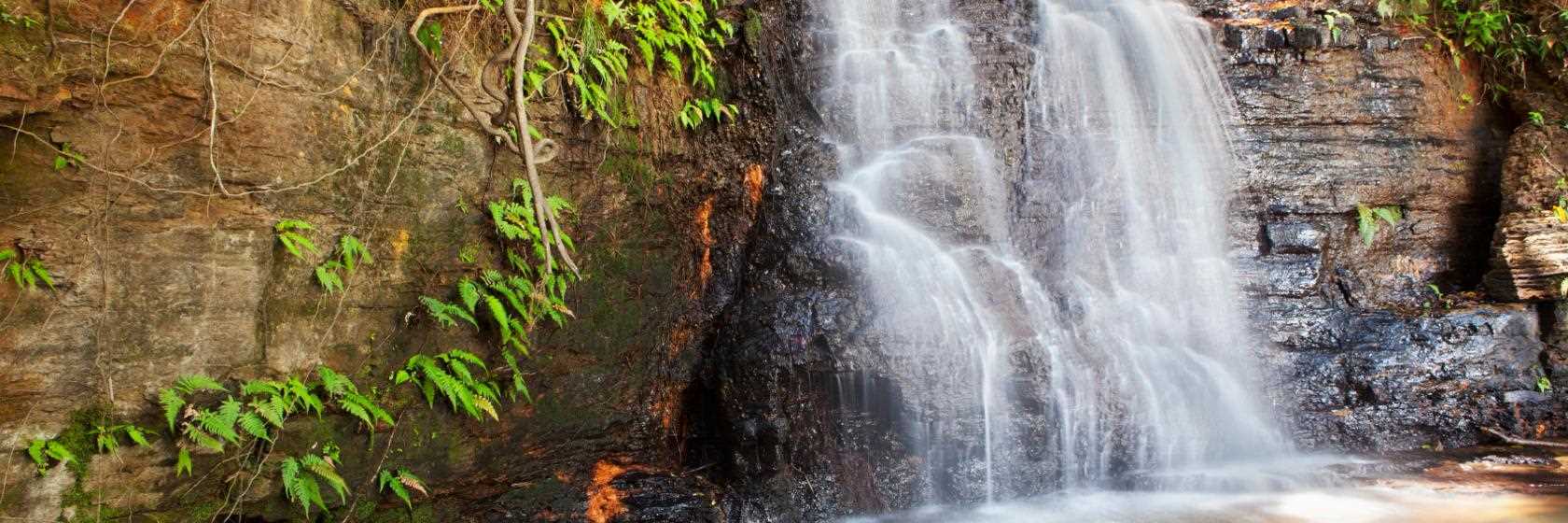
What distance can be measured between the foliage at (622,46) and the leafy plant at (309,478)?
2396mm

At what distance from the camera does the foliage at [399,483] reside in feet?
14.5

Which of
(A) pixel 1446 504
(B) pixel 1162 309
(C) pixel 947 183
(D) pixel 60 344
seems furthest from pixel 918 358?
(D) pixel 60 344

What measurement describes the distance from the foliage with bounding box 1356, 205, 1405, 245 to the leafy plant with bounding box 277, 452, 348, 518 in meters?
8.03

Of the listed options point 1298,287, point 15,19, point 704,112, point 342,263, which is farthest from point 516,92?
point 1298,287

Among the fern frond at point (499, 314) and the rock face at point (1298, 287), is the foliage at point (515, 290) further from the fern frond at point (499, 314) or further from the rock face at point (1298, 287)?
the rock face at point (1298, 287)

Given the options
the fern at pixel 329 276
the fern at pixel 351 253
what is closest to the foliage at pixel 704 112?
the fern at pixel 351 253

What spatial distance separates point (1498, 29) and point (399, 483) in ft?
32.7

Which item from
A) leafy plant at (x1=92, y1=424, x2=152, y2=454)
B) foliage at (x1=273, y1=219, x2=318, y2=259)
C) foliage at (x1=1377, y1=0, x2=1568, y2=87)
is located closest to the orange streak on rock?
foliage at (x1=273, y1=219, x2=318, y2=259)

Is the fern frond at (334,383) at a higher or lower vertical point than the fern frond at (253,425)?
higher

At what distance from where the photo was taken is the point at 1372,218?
23.8 feet

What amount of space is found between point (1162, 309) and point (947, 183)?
210 cm

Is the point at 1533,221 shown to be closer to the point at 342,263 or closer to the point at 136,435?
the point at 342,263


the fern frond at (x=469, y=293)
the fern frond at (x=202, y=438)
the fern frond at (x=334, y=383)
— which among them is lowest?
the fern frond at (x=202, y=438)

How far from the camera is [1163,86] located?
25.4ft
